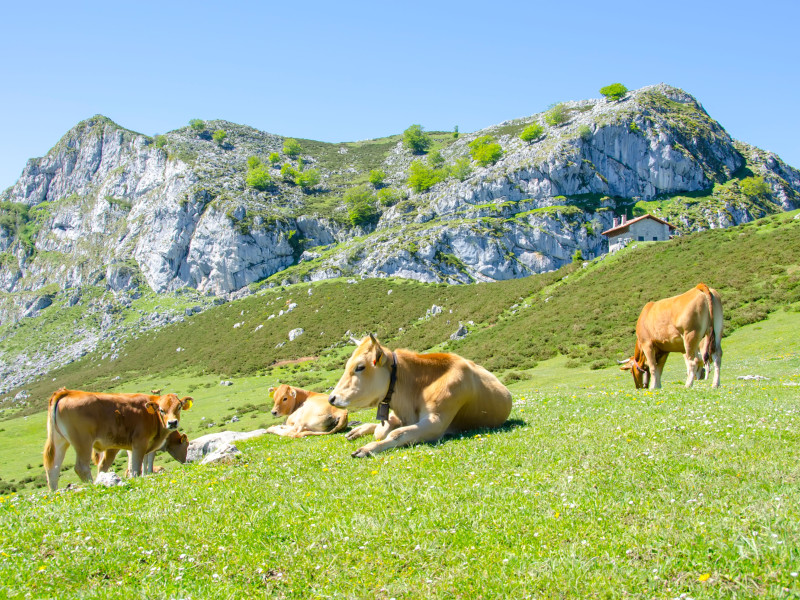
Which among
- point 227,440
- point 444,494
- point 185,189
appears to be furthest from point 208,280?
point 444,494

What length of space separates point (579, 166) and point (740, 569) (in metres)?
140

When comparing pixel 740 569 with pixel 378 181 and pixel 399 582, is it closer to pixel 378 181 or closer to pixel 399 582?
pixel 399 582

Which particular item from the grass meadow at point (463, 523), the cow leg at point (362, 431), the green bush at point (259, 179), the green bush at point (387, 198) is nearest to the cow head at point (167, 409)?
the grass meadow at point (463, 523)

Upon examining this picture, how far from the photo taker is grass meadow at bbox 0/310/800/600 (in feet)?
12.5

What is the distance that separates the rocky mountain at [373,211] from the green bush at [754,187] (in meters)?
0.64

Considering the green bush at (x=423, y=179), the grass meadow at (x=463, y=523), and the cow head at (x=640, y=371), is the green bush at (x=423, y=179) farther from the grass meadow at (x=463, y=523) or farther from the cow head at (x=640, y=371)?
the grass meadow at (x=463, y=523)

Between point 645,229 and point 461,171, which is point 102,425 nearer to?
point 645,229

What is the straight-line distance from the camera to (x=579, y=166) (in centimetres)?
13062

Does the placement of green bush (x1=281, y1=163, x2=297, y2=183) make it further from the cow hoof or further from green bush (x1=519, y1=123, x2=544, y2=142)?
the cow hoof

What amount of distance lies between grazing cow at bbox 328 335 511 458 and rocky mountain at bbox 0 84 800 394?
87230mm

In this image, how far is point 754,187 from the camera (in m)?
128

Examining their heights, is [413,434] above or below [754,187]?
below

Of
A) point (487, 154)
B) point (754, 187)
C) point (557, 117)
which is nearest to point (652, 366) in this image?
point (487, 154)

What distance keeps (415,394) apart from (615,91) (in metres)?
185
